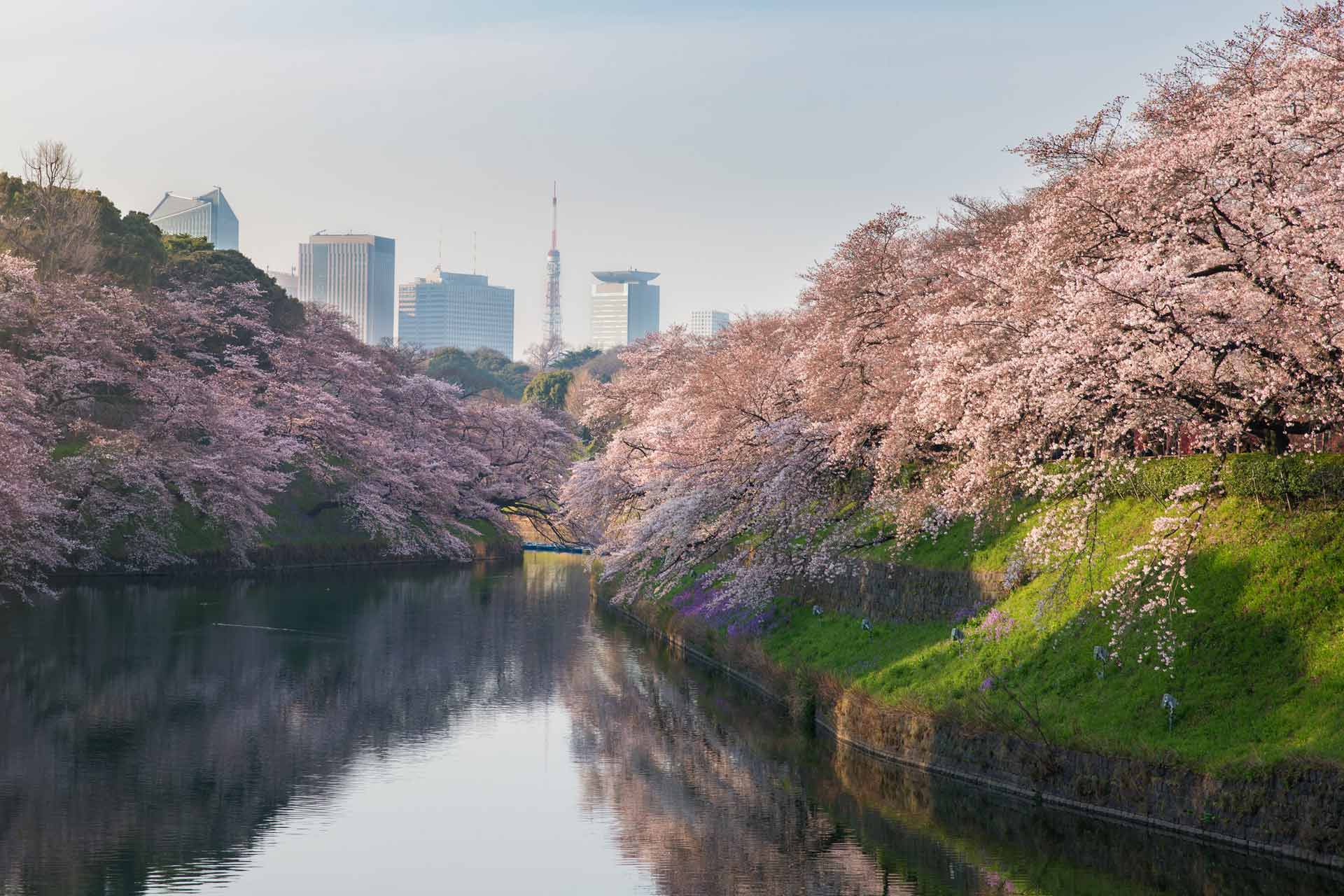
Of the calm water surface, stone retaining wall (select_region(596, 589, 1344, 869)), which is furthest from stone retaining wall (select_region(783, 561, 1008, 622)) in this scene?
the calm water surface

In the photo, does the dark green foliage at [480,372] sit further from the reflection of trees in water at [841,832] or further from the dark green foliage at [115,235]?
the reflection of trees in water at [841,832]

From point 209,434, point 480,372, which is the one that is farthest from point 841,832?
point 480,372

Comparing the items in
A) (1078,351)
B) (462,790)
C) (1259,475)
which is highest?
(1078,351)

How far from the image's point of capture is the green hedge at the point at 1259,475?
2136cm

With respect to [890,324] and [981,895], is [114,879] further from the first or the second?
[890,324]

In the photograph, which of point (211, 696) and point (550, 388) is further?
point (550, 388)

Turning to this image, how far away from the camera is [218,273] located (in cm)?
7500

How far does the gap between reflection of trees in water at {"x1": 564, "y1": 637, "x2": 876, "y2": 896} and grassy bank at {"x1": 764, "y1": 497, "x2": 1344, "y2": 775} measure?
3.57 metres

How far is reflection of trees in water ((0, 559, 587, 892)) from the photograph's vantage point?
2131 centimetres

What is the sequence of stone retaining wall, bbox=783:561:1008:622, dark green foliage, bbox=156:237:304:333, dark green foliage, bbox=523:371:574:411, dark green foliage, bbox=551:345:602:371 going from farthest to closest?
dark green foliage, bbox=551:345:602:371, dark green foliage, bbox=523:371:574:411, dark green foliage, bbox=156:237:304:333, stone retaining wall, bbox=783:561:1008:622

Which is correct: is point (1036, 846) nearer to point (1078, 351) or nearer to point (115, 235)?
point (1078, 351)

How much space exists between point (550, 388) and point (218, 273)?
65.4 m

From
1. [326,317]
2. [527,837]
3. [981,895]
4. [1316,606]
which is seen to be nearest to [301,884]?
[527,837]

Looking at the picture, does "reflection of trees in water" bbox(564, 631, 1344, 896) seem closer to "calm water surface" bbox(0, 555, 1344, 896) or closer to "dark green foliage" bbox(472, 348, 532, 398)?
"calm water surface" bbox(0, 555, 1344, 896)
